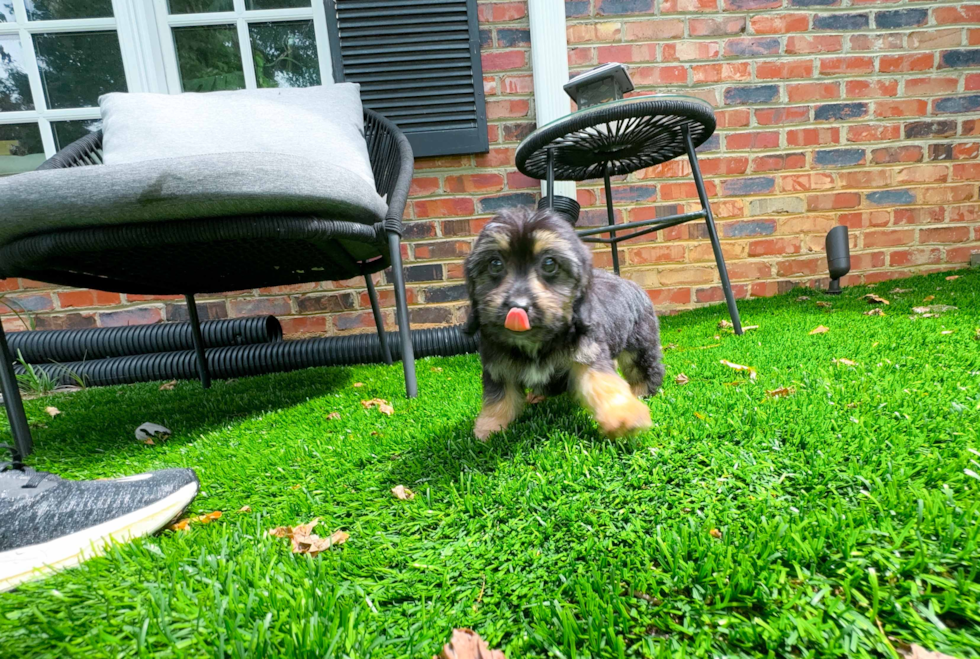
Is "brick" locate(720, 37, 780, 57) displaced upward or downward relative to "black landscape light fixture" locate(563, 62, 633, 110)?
upward

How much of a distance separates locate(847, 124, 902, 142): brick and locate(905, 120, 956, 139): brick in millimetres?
105

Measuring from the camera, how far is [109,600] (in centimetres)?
87

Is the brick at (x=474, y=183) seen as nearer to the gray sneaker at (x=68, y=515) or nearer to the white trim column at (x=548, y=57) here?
the white trim column at (x=548, y=57)

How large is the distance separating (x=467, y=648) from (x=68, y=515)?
41.4 inches

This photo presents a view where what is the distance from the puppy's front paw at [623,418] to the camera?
1.33 metres

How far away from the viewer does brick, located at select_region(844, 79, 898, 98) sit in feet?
13.4

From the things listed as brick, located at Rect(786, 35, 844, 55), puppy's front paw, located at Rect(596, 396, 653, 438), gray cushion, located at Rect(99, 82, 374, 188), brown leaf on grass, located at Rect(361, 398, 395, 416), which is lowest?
brown leaf on grass, located at Rect(361, 398, 395, 416)

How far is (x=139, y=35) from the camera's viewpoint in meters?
3.69

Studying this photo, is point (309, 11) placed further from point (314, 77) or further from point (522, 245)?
point (522, 245)

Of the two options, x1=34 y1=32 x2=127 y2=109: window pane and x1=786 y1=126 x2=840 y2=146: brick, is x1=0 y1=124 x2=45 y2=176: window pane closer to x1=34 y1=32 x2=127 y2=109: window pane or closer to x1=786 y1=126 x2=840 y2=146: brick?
x1=34 y1=32 x2=127 y2=109: window pane

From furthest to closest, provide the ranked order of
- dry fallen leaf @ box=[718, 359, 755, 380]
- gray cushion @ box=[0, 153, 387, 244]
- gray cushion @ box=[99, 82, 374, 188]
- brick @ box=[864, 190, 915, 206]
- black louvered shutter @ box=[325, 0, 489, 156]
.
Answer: brick @ box=[864, 190, 915, 206], black louvered shutter @ box=[325, 0, 489, 156], gray cushion @ box=[99, 82, 374, 188], dry fallen leaf @ box=[718, 359, 755, 380], gray cushion @ box=[0, 153, 387, 244]

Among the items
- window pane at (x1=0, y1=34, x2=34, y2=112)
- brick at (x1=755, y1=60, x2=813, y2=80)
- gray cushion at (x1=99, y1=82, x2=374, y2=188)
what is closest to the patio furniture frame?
gray cushion at (x1=99, y1=82, x2=374, y2=188)

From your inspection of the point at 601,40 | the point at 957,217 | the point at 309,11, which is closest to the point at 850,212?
the point at 957,217

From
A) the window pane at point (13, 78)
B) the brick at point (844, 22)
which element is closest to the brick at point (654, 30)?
the brick at point (844, 22)
